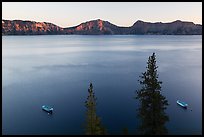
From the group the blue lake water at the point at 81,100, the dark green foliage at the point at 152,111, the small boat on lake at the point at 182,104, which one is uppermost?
the dark green foliage at the point at 152,111

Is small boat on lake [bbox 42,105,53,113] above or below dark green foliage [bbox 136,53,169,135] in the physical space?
below

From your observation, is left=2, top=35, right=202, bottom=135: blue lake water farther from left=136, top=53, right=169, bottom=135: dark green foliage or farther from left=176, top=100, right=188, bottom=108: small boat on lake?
left=136, top=53, right=169, bottom=135: dark green foliage

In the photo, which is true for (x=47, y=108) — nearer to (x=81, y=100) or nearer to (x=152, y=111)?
(x=81, y=100)

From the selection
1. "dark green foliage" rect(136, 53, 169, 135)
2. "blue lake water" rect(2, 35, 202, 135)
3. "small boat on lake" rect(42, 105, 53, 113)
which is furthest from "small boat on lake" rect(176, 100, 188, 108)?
"dark green foliage" rect(136, 53, 169, 135)

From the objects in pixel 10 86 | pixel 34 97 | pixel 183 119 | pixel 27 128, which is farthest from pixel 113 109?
pixel 10 86

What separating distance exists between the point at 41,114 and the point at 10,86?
28.3m

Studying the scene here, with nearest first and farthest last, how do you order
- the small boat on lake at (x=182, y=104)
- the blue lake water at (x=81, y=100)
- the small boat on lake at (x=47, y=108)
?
the blue lake water at (x=81, y=100) < the small boat on lake at (x=47, y=108) < the small boat on lake at (x=182, y=104)

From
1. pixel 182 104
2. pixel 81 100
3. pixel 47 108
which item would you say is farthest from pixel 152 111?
pixel 81 100

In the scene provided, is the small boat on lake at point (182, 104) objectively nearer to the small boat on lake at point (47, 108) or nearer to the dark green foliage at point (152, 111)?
the small boat on lake at point (47, 108)

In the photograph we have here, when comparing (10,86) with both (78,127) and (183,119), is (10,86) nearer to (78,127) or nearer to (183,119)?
(78,127)

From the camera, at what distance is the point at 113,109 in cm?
5859

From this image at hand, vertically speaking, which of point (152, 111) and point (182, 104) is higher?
point (152, 111)

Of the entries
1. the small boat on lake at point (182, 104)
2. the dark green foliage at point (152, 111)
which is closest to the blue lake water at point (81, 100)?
the small boat on lake at point (182, 104)

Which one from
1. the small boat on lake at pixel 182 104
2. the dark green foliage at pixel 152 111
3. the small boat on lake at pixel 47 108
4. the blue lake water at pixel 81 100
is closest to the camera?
the dark green foliage at pixel 152 111
